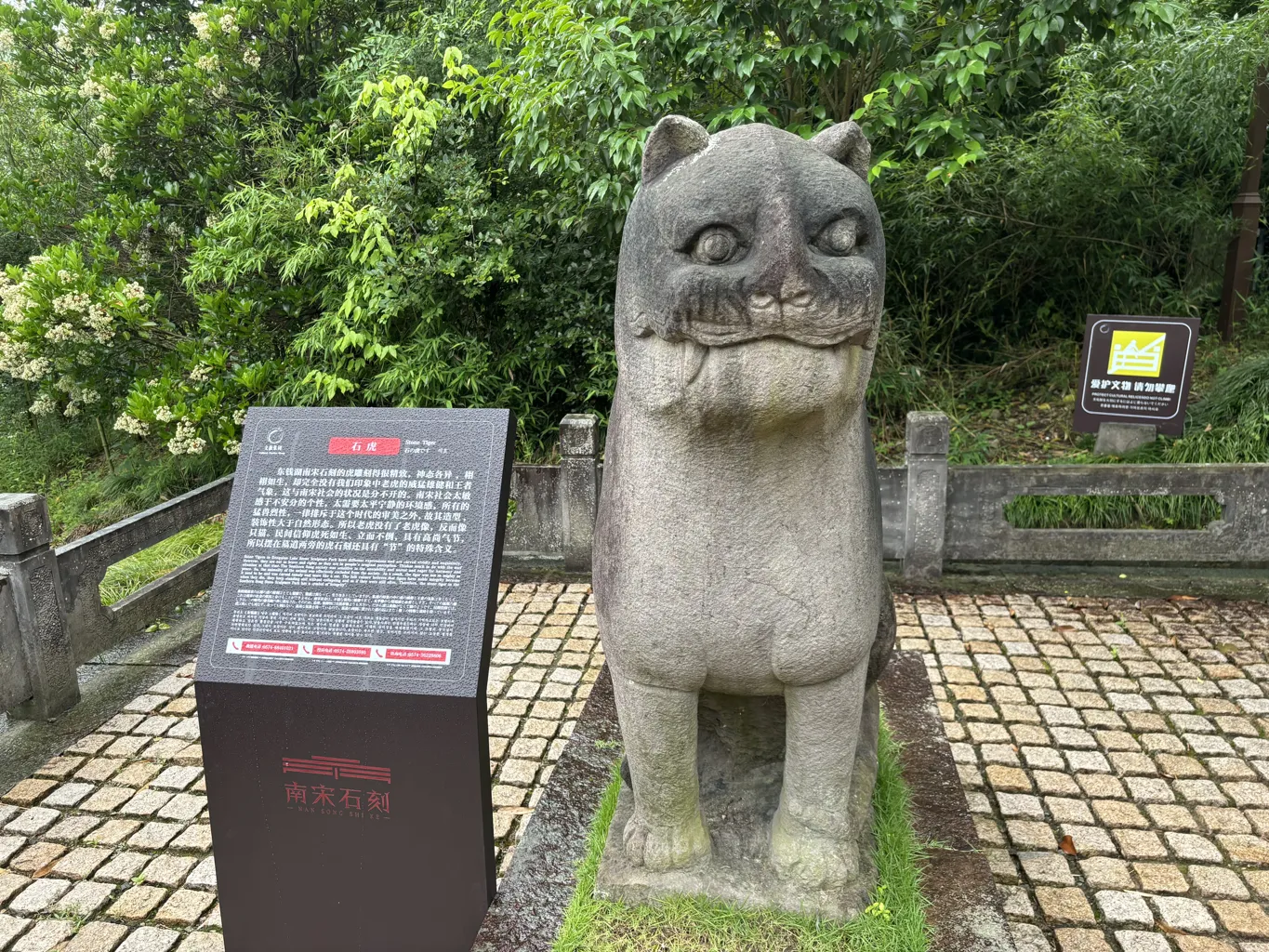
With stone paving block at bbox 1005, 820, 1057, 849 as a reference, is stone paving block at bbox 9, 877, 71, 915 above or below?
below

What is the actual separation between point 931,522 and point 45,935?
16.1 feet

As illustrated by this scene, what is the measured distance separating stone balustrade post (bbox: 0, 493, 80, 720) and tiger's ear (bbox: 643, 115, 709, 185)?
388 cm

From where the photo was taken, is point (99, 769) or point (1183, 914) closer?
point (1183, 914)

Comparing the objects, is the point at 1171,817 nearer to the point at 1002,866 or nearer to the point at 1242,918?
the point at 1242,918

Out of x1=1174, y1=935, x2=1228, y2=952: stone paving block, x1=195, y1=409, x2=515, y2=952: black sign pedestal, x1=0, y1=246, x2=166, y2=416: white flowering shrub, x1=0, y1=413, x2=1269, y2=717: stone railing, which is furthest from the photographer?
x1=0, y1=246, x2=166, y2=416: white flowering shrub

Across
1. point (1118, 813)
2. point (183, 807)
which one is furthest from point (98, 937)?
point (1118, 813)

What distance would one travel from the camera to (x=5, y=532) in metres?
4.15

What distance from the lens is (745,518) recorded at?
73.0 inches

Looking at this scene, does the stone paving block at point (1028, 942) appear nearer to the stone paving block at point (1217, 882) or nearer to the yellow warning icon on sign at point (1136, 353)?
the stone paving block at point (1217, 882)

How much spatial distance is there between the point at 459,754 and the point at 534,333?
506 centimetres

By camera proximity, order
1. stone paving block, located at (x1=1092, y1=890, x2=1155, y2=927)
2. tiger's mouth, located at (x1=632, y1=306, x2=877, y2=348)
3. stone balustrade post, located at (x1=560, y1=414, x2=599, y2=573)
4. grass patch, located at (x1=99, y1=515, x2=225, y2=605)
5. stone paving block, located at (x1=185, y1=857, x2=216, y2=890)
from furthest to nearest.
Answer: grass patch, located at (x1=99, y1=515, x2=225, y2=605) → stone balustrade post, located at (x1=560, y1=414, x2=599, y2=573) → stone paving block, located at (x1=185, y1=857, x2=216, y2=890) → stone paving block, located at (x1=1092, y1=890, x2=1155, y2=927) → tiger's mouth, located at (x1=632, y1=306, x2=877, y2=348)

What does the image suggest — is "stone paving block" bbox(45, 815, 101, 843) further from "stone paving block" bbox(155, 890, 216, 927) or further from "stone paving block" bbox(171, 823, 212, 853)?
"stone paving block" bbox(155, 890, 216, 927)

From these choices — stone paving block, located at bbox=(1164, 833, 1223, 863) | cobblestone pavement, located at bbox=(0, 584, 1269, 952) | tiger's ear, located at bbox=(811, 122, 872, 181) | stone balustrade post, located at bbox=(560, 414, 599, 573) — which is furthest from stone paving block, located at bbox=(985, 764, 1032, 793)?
stone balustrade post, located at bbox=(560, 414, 599, 573)

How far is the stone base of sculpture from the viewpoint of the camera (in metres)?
2.14
